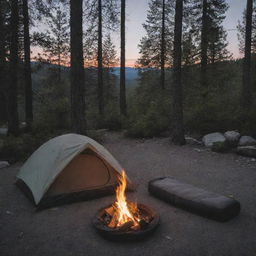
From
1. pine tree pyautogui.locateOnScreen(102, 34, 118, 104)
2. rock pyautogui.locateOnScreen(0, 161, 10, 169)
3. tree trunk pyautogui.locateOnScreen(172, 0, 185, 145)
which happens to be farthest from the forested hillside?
pine tree pyautogui.locateOnScreen(102, 34, 118, 104)

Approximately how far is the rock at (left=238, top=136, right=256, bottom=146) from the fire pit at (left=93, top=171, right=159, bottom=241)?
6.15m

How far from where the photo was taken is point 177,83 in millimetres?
10180

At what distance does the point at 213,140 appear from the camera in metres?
9.81

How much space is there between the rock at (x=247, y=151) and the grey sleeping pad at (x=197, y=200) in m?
4.27

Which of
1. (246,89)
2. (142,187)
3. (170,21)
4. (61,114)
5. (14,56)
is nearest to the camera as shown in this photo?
(142,187)

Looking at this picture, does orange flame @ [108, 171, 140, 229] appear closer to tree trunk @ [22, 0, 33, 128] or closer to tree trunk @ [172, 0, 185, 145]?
tree trunk @ [172, 0, 185, 145]

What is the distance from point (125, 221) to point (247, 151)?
6.26m

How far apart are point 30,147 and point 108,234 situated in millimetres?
6457

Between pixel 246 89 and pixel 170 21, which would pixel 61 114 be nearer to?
pixel 246 89

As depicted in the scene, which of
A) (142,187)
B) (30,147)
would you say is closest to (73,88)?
(30,147)

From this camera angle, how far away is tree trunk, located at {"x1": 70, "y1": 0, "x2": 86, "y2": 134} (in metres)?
9.12

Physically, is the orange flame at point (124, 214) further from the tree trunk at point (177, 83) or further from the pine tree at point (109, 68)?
the pine tree at point (109, 68)

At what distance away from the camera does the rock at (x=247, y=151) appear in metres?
8.29

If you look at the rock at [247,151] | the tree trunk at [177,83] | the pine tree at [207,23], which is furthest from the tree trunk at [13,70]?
the pine tree at [207,23]
